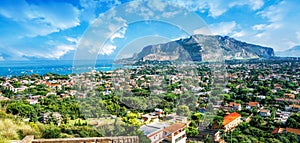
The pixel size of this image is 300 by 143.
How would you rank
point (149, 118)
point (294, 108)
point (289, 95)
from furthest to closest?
1. point (289, 95)
2. point (294, 108)
3. point (149, 118)

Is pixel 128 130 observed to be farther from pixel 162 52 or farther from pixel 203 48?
pixel 203 48

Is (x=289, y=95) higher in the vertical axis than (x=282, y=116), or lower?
higher

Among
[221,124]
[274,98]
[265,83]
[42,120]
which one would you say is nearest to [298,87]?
[265,83]

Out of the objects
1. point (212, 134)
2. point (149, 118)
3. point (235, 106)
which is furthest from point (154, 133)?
point (235, 106)

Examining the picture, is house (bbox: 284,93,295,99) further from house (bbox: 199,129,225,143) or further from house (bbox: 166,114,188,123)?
house (bbox: 166,114,188,123)

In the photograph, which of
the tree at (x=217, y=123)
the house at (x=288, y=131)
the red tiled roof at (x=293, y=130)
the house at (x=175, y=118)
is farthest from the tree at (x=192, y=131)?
the red tiled roof at (x=293, y=130)

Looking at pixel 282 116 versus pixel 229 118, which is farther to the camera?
pixel 282 116

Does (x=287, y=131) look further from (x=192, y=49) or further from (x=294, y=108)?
(x=192, y=49)

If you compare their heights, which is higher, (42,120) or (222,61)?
(222,61)

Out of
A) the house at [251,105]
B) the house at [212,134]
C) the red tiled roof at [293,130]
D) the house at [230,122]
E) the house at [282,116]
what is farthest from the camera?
the house at [251,105]

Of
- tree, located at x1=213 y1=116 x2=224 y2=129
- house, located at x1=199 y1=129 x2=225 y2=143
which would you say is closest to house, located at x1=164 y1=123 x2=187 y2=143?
house, located at x1=199 y1=129 x2=225 y2=143

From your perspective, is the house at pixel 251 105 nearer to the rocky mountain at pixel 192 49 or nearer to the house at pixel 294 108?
the house at pixel 294 108
